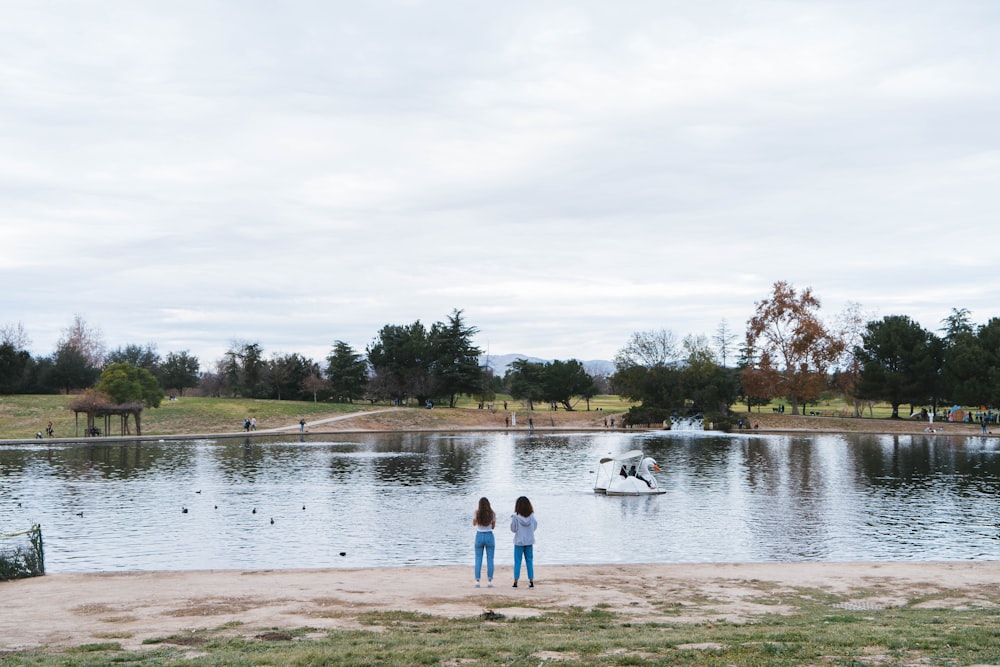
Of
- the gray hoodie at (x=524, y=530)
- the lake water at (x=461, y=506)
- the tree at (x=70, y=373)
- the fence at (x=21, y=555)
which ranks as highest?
the tree at (x=70, y=373)

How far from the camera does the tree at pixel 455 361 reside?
113 m

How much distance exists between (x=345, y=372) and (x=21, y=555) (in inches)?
A: 3748

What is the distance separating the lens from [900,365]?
97062mm

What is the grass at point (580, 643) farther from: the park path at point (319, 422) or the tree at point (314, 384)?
the tree at point (314, 384)

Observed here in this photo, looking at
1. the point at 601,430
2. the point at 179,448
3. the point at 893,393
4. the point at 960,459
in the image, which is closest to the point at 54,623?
the point at 179,448

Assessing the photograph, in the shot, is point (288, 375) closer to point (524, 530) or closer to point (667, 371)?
point (667, 371)

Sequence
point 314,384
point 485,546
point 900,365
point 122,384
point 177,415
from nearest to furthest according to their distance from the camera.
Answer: point 485,546 → point 122,384 → point 177,415 → point 900,365 → point 314,384

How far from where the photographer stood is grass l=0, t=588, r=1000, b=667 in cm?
1131

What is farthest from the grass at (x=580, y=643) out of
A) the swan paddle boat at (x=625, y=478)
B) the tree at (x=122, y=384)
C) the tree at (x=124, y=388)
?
the tree at (x=122, y=384)

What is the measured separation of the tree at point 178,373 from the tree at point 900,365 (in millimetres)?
93160

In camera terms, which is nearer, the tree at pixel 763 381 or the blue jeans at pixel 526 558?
the blue jeans at pixel 526 558

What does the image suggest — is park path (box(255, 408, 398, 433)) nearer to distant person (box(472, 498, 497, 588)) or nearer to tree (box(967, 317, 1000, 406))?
tree (box(967, 317, 1000, 406))

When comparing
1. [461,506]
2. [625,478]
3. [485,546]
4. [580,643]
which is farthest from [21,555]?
[625,478]

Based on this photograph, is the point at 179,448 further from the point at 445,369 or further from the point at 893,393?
the point at 893,393
